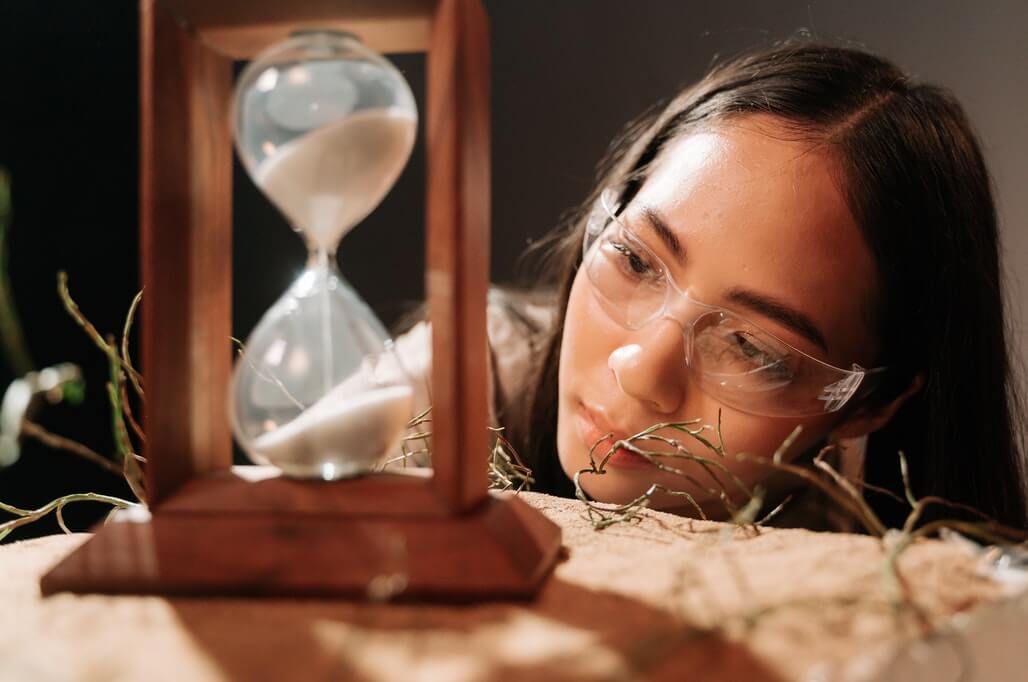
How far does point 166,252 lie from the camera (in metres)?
0.55

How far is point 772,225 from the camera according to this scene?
35.9 inches

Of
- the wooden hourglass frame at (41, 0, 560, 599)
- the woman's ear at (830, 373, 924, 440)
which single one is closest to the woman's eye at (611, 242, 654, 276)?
the woman's ear at (830, 373, 924, 440)

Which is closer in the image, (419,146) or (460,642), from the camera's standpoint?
(460,642)

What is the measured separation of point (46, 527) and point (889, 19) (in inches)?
70.2

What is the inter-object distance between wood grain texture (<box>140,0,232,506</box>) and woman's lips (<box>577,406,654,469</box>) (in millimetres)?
467

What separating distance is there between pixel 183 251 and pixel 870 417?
0.86 meters

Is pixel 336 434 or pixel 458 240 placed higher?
pixel 458 240

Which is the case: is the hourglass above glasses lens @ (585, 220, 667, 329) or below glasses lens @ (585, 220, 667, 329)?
above

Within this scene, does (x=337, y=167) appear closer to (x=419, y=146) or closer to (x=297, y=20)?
(x=297, y=20)

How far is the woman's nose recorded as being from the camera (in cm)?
93

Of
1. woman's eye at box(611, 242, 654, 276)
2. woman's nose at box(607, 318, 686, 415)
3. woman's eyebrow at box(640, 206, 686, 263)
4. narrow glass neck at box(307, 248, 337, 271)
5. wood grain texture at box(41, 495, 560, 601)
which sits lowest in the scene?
woman's nose at box(607, 318, 686, 415)

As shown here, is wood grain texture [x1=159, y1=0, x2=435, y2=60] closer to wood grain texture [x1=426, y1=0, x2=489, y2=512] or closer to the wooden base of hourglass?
wood grain texture [x1=426, y1=0, x2=489, y2=512]

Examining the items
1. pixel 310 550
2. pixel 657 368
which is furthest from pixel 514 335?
pixel 310 550

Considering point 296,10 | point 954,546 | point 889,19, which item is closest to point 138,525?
point 296,10
